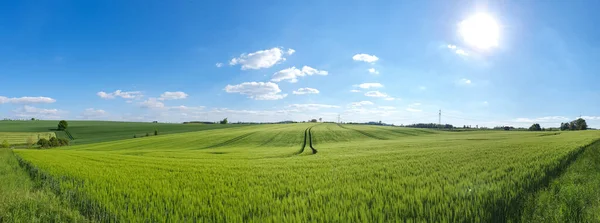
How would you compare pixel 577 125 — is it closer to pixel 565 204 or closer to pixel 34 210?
pixel 565 204

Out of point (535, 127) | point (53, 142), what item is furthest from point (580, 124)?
point (53, 142)

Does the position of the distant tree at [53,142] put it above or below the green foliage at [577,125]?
below

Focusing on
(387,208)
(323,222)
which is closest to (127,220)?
(323,222)

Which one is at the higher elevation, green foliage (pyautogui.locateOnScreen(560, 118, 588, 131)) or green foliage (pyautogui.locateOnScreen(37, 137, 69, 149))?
green foliage (pyautogui.locateOnScreen(560, 118, 588, 131))

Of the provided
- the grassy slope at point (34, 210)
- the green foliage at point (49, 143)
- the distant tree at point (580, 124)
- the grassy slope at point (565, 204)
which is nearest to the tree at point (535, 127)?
the distant tree at point (580, 124)

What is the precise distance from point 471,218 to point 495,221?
1.22 feet

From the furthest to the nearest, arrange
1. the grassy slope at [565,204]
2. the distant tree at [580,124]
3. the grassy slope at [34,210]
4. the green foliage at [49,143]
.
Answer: the distant tree at [580,124] < the green foliage at [49,143] < the grassy slope at [34,210] < the grassy slope at [565,204]

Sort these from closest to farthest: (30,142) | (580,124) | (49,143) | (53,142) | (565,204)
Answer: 1. (565,204)
2. (49,143)
3. (53,142)
4. (30,142)
5. (580,124)

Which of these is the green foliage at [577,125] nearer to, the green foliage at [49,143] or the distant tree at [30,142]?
the green foliage at [49,143]

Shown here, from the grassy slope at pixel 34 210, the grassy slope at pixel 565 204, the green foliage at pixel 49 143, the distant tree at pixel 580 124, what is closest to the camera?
the grassy slope at pixel 565 204

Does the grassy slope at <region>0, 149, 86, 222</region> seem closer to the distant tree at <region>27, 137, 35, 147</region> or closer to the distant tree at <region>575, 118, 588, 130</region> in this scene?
the distant tree at <region>27, 137, 35, 147</region>

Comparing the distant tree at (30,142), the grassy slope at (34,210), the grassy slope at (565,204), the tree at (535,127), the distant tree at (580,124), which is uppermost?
the distant tree at (580,124)

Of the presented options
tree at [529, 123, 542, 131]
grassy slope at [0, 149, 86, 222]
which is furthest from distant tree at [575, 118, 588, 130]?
grassy slope at [0, 149, 86, 222]

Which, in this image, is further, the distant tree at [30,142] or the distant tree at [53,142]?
the distant tree at [30,142]
